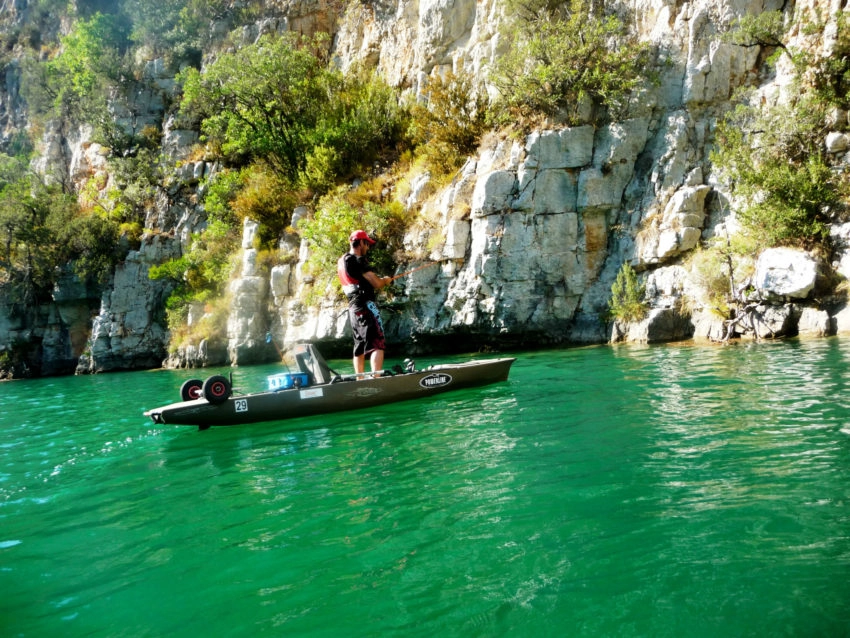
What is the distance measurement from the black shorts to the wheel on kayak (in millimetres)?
2136

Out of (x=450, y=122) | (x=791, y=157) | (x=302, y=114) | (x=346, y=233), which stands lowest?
(x=346, y=233)

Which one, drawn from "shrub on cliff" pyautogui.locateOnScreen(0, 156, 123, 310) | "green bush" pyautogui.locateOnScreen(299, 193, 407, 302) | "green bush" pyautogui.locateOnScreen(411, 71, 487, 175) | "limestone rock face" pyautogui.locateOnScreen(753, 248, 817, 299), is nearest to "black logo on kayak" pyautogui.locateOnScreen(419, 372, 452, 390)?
"limestone rock face" pyautogui.locateOnScreen(753, 248, 817, 299)

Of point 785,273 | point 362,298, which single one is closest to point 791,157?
point 785,273

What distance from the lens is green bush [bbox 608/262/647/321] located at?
1603 cm

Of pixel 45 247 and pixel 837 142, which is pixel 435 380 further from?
pixel 45 247

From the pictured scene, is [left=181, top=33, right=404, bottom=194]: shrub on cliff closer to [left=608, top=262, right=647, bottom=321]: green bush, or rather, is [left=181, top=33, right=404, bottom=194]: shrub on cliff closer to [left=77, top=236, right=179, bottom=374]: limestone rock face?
[left=77, top=236, right=179, bottom=374]: limestone rock face

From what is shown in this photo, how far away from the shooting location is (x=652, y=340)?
609 inches

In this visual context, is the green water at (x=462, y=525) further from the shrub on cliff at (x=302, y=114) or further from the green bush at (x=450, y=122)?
the shrub on cliff at (x=302, y=114)

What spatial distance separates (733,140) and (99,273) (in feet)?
89.7

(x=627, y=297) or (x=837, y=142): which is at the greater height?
(x=837, y=142)

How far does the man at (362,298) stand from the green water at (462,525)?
1.83 meters

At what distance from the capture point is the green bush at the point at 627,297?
52.6 feet

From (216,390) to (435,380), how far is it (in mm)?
3411

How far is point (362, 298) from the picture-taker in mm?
9320
